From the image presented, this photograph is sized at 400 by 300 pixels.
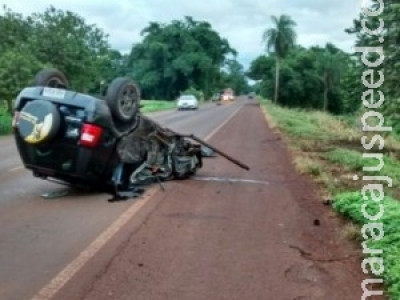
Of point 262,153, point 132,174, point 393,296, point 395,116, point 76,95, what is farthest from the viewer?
point 262,153

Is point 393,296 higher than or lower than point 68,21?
lower

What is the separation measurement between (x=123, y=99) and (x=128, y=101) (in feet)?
0.50

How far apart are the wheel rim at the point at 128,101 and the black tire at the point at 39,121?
1.01 meters

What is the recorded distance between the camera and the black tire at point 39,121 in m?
8.62

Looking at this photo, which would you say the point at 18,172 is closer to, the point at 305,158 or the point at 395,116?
the point at 305,158

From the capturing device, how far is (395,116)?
14164 millimetres

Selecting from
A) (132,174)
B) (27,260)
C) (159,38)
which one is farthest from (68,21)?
(159,38)

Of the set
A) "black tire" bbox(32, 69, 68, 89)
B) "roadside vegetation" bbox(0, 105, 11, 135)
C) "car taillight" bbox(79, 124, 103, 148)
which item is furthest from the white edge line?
"roadside vegetation" bbox(0, 105, 11, 135)

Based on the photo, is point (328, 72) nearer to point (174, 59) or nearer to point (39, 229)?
point (174, 59)

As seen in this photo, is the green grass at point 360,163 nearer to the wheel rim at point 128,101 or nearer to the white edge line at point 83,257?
the wheel rim at point 128,101

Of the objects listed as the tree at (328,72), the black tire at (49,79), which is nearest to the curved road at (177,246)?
the black tire at (49,79)

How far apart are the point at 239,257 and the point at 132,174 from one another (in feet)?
13.3

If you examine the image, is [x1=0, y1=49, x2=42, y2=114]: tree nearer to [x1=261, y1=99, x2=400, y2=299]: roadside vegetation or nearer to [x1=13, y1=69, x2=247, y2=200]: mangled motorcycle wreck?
[x1=261, y1=99, x2=400, y2=299]: roadside vegetation

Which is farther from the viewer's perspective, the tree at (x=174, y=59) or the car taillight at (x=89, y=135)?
the tree at (x=174, y=59)
